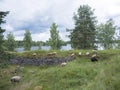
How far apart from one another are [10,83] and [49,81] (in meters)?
4.63

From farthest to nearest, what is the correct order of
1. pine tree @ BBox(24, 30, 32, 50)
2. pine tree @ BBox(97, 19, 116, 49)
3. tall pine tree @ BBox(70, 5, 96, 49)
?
pine tree @ BBox(24, 30, 32, 50), pine tree @ BBox(97, 19, 116, 49), tall pine tree @ BBox(70, 5, 96, 49)

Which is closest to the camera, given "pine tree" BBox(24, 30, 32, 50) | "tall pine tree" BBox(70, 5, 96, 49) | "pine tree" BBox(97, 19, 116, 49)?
"tall pine tree" BBox(70, 5, 96, 49)

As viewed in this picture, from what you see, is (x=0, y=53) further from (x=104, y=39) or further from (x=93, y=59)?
(x=104, y=39)

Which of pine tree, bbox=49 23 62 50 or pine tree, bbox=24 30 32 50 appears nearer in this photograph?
pine tree, bbox=49 23 62 50

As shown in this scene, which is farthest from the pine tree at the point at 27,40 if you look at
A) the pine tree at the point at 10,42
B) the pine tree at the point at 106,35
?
the pine tree at the point at 106,35

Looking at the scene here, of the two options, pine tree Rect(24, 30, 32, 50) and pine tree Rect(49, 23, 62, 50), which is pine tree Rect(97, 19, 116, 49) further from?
pine tree Rect(24, 30, 32, 50)

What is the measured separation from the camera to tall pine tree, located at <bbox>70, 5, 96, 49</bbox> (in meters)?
38.2

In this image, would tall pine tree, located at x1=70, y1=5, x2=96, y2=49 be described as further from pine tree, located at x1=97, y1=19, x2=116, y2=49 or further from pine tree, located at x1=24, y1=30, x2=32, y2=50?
→ pine tree, located at x1=24, y1=30, x2=32, y2=50

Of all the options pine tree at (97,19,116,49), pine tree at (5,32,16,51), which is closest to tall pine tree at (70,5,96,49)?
pine tree at (97,19,116,49)

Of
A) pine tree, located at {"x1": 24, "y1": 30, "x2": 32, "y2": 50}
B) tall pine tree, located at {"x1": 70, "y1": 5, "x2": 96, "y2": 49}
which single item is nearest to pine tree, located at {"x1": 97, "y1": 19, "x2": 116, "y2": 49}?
tall pine tree, located at {"x1": 70, "y1": 5, "x2": 96, "y2": 49}

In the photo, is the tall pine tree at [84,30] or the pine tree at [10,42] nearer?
the tall pine tree at [84,30]

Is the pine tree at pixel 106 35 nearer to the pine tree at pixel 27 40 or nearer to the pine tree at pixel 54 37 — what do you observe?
the pine tree at pixel 54 37

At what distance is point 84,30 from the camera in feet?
126

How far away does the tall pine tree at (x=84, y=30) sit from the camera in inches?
1506
